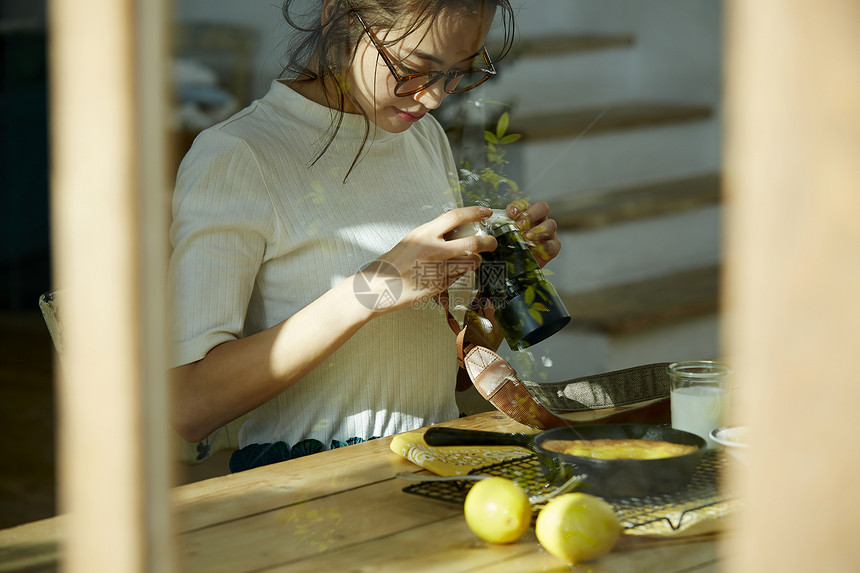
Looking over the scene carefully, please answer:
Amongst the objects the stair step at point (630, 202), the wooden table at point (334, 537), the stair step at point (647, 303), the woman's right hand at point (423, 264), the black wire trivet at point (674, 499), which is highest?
the stair step at point (630, 202)

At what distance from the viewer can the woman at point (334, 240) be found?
2.81 feet

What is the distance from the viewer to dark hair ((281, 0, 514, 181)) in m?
0.84

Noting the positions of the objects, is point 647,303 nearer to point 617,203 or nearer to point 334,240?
point 617,203

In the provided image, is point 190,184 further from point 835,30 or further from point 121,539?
point 835,30

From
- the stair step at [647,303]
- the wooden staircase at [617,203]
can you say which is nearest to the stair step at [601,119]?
the wooden staircase at [617,203]

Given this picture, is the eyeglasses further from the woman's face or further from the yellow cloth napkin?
the yellow cloth napkin

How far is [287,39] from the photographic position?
3.20ft

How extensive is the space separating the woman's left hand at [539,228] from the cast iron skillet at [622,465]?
172 millimetres

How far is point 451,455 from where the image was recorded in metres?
0.74

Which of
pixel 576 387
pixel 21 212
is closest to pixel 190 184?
pixel 576 387

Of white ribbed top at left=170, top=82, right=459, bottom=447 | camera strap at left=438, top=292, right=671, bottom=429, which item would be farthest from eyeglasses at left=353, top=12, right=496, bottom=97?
camera strap at left=438, top=292, right=671, bottom=429

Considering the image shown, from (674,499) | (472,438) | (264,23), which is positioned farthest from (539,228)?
(264,23)

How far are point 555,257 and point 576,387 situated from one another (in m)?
0.13

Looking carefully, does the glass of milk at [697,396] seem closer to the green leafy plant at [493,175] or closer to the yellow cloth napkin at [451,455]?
the yellow cloth napkin at [451,455]
